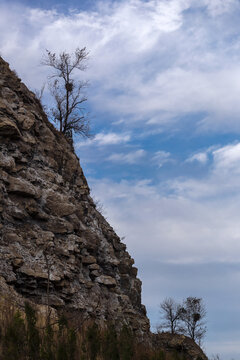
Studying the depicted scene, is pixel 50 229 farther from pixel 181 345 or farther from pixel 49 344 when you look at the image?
pixel 181 345

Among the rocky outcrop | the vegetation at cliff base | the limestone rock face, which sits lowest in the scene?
the rocky outcrop

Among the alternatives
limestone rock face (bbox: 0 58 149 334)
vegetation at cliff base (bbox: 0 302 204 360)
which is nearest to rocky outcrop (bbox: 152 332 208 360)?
limestone rock face (bbox: 0 58 149 334)

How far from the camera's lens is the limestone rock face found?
14.4 metres

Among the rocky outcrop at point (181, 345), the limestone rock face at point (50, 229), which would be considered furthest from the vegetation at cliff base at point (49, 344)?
the rocky outcrop at point (181, 345)

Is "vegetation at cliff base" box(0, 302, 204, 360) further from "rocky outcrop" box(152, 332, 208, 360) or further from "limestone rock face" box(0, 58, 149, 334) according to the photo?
"rocky outcrop" box(152, 332, 208, 360)

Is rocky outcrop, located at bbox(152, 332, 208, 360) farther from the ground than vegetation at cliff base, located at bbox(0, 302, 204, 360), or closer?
closer

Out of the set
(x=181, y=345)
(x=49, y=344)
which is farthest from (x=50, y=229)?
(x=181, y=345)

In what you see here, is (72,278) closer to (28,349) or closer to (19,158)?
(19,158)

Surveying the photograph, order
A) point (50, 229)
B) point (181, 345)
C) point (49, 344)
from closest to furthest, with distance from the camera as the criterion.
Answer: point (49, 344), point (50, 229), point (181, 345)

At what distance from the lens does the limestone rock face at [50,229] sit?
14445 millimetres

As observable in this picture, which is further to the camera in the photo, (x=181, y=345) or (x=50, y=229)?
(x=181, y=345)

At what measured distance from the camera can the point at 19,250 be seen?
565 inches

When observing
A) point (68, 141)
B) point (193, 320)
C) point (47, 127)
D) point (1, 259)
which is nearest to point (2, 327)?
point (1, 259)

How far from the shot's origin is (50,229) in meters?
16.5
